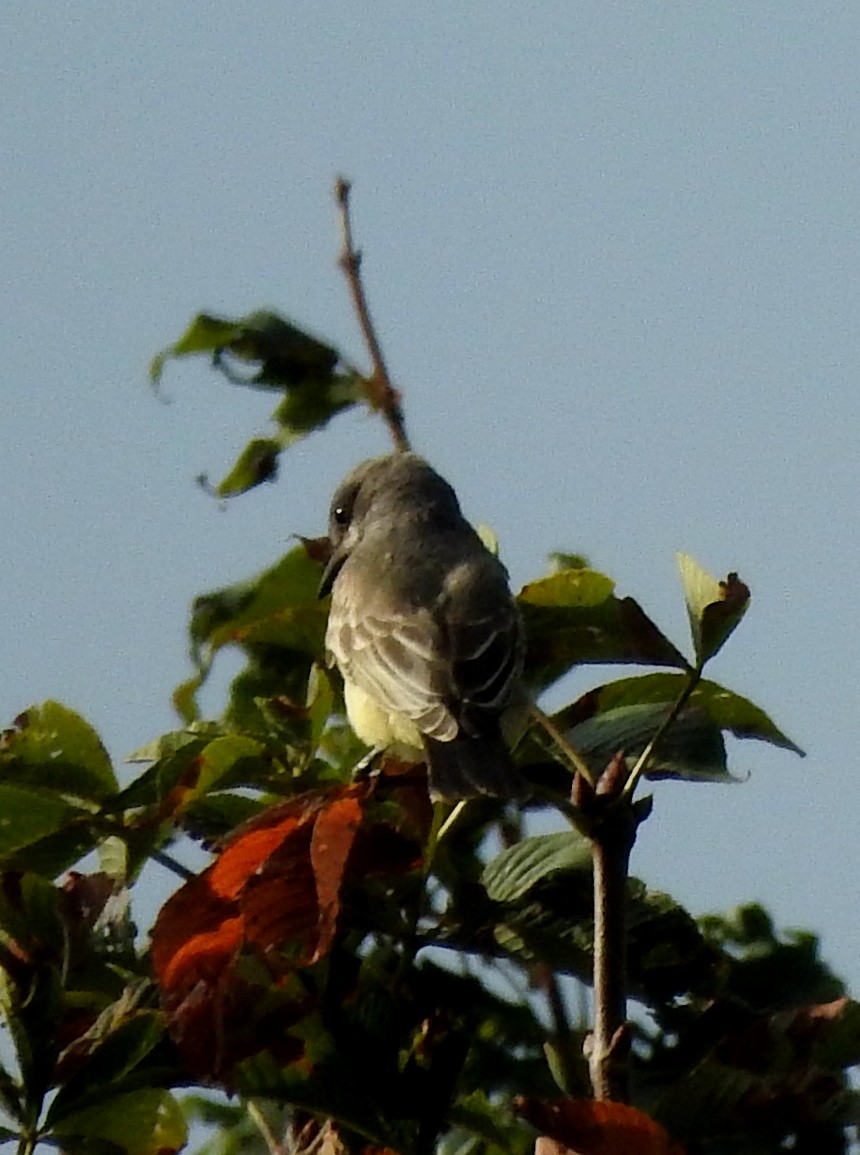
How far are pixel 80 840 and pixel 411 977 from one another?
0.47m

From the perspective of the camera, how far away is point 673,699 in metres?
2.71

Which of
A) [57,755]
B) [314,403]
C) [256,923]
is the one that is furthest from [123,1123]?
[314,403]

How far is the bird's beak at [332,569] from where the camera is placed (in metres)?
3.24

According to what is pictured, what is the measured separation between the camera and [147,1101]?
232 cm

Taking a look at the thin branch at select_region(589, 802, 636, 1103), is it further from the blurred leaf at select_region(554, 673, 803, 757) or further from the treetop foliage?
the blurred leaf at select_region(554, 673, 803, 757)

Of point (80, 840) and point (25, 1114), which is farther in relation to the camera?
point (80, 840)

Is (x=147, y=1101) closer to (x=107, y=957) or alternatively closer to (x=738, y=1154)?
(x=107, y=957)

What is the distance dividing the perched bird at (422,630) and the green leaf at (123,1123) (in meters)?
0.59

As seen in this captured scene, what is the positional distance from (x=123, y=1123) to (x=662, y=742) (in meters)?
0.76

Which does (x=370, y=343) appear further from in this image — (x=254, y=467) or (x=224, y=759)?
(x=224, y=759)

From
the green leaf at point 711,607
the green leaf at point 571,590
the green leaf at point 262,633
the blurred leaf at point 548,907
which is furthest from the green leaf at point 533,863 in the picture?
the green leaf at point 262,633

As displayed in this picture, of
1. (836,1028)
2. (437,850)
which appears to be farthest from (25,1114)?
(836,1028)

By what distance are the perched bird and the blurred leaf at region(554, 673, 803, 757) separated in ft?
0.47

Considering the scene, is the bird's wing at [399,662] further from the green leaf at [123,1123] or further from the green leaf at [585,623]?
the green leaf at [123,1123]
